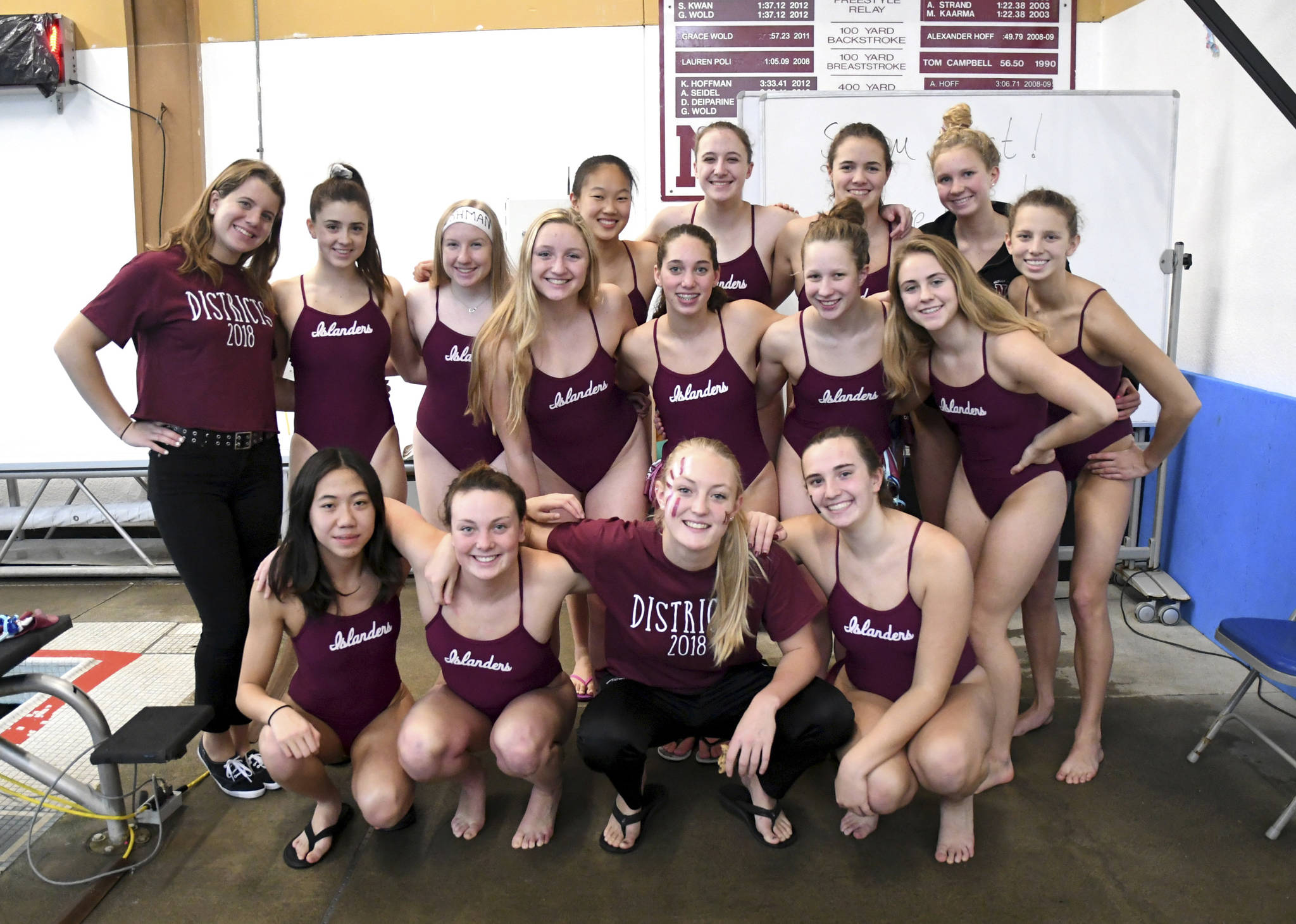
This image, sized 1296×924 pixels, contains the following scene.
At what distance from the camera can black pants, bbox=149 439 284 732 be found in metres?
2.33

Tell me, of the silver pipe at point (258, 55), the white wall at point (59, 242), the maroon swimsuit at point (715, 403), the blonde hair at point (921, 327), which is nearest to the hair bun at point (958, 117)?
the blonde hair at point (921, 327)

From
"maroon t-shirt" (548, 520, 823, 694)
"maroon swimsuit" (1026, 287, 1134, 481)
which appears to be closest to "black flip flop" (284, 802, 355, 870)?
"maroon t-shirt" (548, 520, 823, 694)

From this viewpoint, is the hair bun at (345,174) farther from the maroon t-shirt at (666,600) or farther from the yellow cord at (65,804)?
the yellow cord at (65,804)

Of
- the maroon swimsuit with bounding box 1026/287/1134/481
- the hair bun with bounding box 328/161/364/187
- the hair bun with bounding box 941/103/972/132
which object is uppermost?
the hair bun with bounding box 941/103/972/132

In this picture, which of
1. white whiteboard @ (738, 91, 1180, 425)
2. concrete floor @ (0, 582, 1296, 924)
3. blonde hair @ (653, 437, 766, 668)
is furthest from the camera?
white whiteboard @ (738, 91, 1180, 425)

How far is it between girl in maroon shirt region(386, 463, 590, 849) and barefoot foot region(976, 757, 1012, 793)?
111cm

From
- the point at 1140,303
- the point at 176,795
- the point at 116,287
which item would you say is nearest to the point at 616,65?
the point at 1140,303

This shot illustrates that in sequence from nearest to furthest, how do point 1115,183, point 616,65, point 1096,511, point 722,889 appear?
point 722,889, point 1096,511, point 1115,183, point 616,65

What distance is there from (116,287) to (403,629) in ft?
6.06

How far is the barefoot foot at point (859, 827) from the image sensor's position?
225cm

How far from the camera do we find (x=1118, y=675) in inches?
127

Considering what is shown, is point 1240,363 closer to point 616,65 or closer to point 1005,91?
point 1005,91

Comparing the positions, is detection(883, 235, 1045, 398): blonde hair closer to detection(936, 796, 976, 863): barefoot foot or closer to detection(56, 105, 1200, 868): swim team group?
detection(56, 105, 1200, 868): swim team group

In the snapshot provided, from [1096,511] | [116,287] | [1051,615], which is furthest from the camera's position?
[1051,615]
